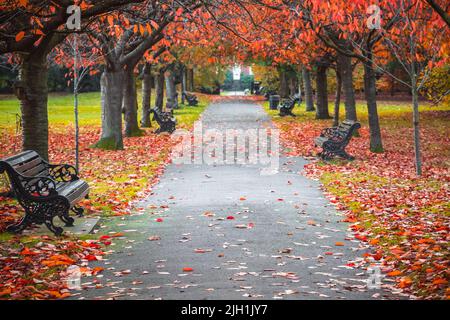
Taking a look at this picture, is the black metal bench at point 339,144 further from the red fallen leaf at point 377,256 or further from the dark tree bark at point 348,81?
the red fallen leaf at point 377,256

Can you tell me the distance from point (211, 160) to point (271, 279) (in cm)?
1315

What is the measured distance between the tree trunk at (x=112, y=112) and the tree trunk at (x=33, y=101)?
984cm

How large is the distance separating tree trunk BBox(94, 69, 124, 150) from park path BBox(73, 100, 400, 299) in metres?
8.33

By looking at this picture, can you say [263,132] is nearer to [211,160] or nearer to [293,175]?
[211,160]

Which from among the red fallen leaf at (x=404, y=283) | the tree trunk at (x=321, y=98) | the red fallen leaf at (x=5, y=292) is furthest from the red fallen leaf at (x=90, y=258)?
the tree trunk at (x=321, y=98)

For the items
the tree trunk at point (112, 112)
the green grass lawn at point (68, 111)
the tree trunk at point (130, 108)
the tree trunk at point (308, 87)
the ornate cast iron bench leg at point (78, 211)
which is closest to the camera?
the ornate cast iron bench leg at point (78, 211)

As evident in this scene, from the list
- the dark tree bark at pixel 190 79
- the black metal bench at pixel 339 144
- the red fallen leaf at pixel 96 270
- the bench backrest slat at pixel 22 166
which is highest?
the dark tree bark at pixel 190 79

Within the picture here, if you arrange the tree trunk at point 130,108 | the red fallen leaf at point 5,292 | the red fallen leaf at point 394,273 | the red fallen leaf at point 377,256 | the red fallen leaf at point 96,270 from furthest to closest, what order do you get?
the tree trunk at point 130,108 < the red fallen leaf at point 377,256 < the red fallen leaf at point 96,270 < the red fallen leaf at point 394,273 < the red fallen leaf at point 5,292

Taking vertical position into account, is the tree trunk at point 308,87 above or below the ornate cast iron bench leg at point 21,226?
above

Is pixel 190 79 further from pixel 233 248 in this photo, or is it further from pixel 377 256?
pixel 377 256

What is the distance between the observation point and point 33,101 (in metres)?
13.8

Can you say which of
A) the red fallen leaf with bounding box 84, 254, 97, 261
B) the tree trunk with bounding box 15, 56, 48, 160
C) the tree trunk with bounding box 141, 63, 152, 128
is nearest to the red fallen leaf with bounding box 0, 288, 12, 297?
the red fallen leaf with bounding box 84, 254, 97, 261

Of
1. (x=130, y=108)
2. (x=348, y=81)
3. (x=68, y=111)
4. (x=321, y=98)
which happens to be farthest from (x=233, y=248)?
(x=68, y=111)

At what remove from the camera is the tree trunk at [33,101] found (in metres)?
13.7
